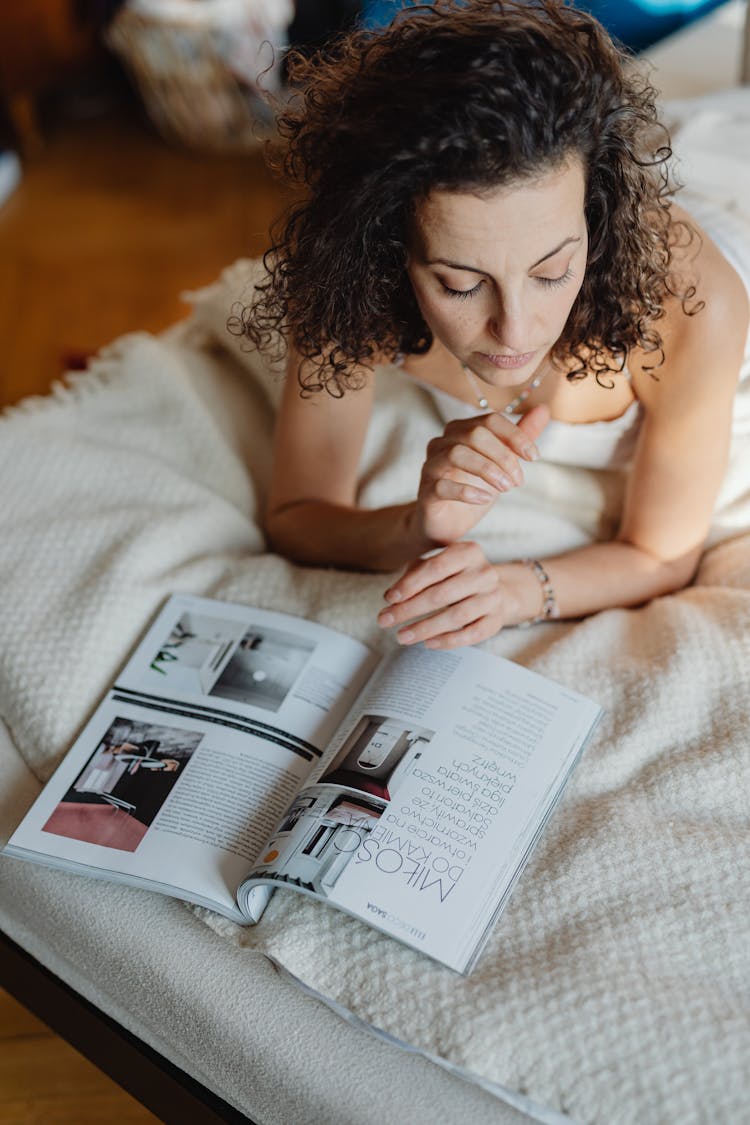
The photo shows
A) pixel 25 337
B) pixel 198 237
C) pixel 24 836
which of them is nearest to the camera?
pixel 24 836

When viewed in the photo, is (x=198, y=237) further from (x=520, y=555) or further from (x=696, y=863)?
(x=696, y=863)

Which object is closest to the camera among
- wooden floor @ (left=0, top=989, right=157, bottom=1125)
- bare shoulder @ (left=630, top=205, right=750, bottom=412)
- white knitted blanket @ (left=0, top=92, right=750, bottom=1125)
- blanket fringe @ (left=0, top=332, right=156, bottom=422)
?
white knitted blanket @ (left=0, top=92, right=750, bottom=1125)

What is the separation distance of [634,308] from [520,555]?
341 millimetres

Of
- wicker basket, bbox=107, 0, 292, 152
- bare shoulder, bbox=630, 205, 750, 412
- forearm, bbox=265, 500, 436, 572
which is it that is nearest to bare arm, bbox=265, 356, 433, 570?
forearm, bbox=265, 500, 436, 572

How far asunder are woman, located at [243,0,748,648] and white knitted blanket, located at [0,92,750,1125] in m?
0.07

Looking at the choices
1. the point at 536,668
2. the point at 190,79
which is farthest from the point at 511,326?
the point at 190,79

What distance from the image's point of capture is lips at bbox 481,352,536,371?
93 cm

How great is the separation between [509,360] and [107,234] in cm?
213

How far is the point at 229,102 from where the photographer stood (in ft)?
9.42

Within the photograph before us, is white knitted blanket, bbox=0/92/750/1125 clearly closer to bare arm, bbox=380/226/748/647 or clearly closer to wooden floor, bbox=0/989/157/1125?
bare arm, bbox=380/226/748/647

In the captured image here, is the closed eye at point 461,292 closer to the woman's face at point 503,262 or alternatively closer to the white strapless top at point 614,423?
the woman's face at point 503,262

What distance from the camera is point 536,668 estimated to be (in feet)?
3.45

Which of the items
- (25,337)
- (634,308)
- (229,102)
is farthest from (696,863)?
(229,102)

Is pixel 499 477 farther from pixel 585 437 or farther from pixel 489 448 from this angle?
pixel 585 437
